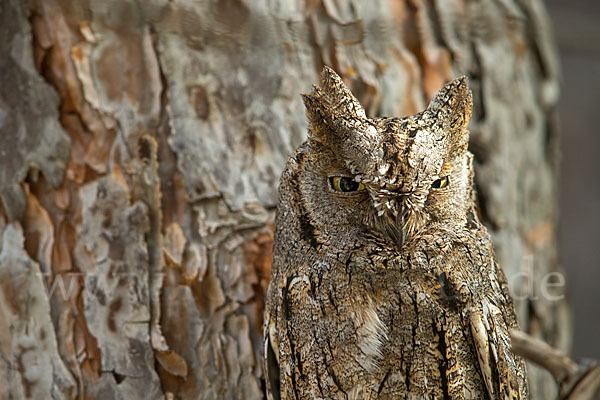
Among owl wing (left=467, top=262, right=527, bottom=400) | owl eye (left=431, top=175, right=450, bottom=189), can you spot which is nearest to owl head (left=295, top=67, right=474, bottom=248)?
owl eye (left=431, top=175, right=450, bottom=189)

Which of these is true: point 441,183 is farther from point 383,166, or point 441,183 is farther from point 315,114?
point 315,114

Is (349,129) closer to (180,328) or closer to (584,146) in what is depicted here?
(180,328)

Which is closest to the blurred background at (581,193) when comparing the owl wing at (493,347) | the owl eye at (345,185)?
the owl wing at (493,347)

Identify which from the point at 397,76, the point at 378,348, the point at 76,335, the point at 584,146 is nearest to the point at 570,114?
the point at 584,146

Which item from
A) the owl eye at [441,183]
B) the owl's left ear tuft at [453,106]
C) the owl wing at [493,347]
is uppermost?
the owl's left ear tuft at [453,106]

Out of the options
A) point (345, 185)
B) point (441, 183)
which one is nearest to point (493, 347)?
point (441, 183)

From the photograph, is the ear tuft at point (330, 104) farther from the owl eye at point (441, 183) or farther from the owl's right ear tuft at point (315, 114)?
the owl eye at point (441, 183)

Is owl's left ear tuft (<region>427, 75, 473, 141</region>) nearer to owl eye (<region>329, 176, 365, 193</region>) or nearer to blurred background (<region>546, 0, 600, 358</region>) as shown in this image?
owl eye (<region>329, 176, 365, 193</region>)

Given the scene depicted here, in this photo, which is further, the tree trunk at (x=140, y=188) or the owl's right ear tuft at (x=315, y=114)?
the tree trunk at (x=140, y=188)
